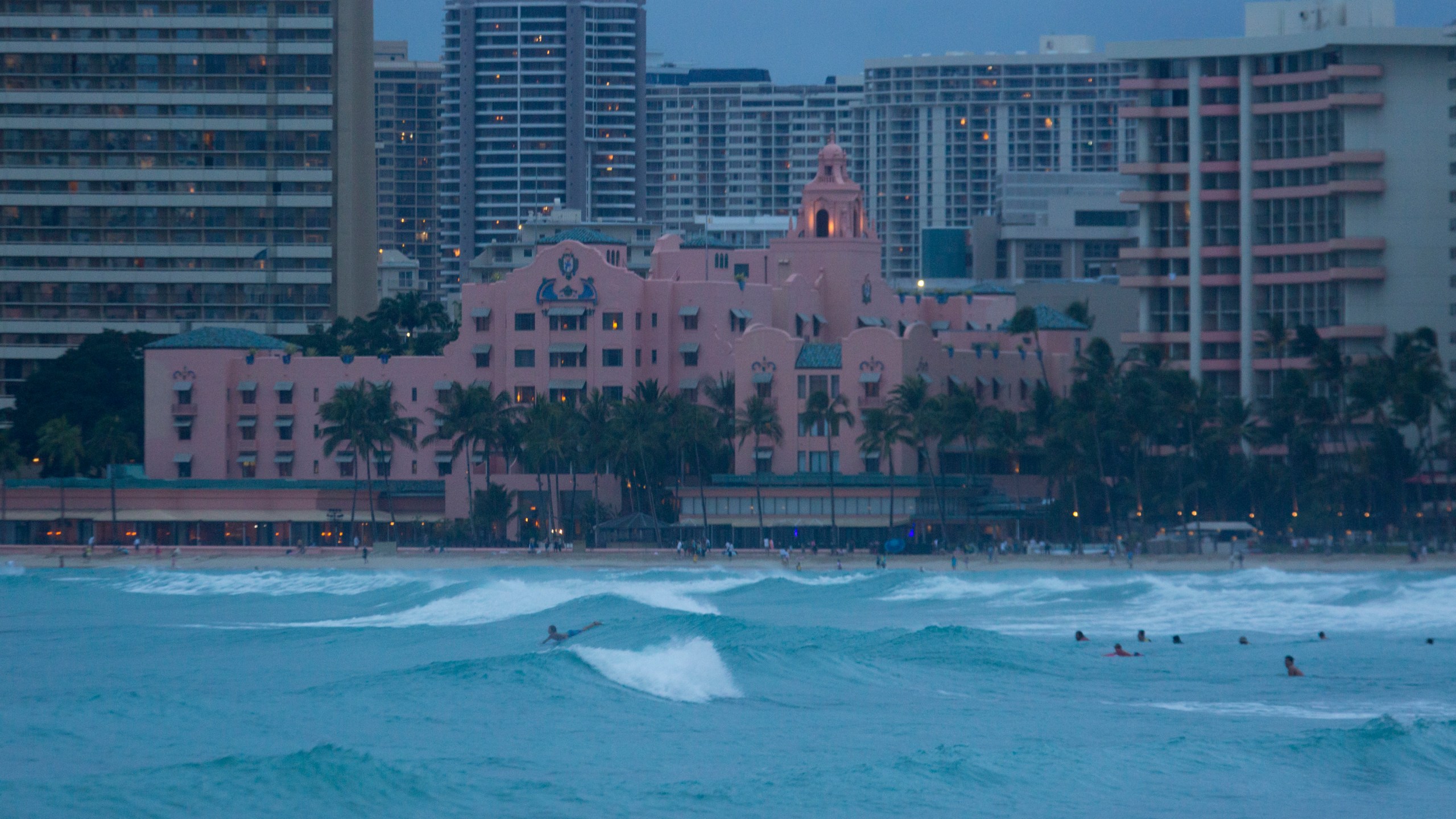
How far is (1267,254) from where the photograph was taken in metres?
113

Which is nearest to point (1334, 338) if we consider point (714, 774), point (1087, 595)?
point (1087, 595)

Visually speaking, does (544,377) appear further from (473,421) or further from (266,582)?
(266,582)

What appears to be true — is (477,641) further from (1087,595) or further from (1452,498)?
(1452,498)

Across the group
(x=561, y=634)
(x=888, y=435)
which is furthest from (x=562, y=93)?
(x=561, y=634)

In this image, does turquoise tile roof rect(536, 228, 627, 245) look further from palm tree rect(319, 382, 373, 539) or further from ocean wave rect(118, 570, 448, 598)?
ocean wave rect(118, 570, 448, 598)

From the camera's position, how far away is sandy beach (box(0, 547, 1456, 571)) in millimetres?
88000

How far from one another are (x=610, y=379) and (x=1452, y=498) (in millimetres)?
46709

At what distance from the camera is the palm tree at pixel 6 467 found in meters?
103

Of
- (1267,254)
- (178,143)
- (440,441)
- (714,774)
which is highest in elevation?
(178,143)

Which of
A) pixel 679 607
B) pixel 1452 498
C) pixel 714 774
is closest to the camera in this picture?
pixel 714 774

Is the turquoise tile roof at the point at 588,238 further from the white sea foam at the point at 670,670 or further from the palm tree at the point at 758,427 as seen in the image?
the white sea foam at the point at 670,670

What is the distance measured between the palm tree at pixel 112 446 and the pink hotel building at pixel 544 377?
1.16 m

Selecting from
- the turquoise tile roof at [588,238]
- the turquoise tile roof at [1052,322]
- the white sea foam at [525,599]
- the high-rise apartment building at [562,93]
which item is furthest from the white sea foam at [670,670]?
the high-rise apartment building at [562,93]

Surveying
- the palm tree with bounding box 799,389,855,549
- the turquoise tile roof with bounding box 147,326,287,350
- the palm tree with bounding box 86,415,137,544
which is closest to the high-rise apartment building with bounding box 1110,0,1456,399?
the palm tree with bounding box 799,389,855,549
